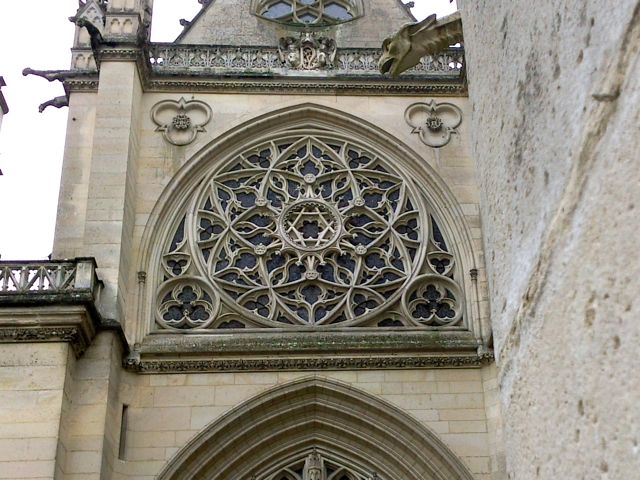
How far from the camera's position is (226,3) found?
1486 cm

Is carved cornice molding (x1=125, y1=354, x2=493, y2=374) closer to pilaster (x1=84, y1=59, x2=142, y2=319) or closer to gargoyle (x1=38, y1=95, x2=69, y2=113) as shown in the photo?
pilaster (x1=84, y1=59, x2=142, y2=319)

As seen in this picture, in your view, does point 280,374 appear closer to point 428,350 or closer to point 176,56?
point 428,350

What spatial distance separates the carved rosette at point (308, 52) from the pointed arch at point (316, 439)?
15.7 ft

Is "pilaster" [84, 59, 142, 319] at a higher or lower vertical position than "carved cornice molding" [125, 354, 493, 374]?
higher

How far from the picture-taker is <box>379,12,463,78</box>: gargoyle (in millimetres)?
3227

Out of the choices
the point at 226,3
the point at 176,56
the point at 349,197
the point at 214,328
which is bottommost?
the point at 214,328

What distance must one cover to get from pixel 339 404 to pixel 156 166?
4.02 m

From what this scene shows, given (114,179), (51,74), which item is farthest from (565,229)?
(51,74)

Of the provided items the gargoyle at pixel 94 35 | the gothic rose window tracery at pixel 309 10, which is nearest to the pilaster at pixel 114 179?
the gargoyle at pixel 94 35

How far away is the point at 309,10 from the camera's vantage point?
15.2 m

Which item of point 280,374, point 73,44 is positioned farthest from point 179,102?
point 280,374

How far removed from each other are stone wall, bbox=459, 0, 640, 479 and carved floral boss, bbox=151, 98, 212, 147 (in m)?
10.7

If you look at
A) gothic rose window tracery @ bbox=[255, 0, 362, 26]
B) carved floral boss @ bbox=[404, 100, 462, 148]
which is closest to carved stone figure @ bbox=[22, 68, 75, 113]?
gothic rose window tracery @ bbox=[255, 0, 362, 26]

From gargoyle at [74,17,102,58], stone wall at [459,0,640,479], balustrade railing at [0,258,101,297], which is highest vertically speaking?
gargoyle at [74,17,102,58]
